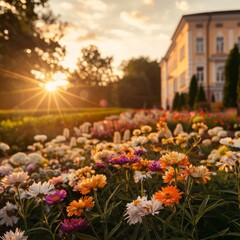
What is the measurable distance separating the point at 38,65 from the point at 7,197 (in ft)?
32.2

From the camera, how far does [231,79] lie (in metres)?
21.9

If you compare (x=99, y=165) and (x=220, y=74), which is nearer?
(x=99, y=165)

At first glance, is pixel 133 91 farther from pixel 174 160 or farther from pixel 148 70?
pixel 174 160

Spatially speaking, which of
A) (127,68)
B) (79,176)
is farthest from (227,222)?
(127,68)

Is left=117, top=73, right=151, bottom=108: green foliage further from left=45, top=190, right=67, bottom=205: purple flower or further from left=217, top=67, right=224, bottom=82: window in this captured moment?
left=45, top=190, right=67, bottom=205: purple flower

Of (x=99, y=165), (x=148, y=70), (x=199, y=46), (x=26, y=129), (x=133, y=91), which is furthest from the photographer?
(x=148, y=70)

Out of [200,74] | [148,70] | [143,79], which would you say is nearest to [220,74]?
[200,74]

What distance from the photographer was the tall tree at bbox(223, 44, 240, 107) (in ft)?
70.4

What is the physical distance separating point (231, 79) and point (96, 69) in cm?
3906

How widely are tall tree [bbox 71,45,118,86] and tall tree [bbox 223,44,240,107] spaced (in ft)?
119

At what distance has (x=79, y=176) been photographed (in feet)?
8.10

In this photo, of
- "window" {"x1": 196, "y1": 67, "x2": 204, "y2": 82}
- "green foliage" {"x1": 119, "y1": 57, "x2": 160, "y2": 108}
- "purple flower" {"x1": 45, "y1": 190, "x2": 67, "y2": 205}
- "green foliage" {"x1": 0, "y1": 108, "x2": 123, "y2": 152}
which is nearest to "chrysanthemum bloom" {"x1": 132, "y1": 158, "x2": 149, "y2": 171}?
"purple flower" {"x1": 45, "y1": 190, "x2": 67, "y2": 205}

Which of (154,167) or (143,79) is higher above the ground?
(143,79)

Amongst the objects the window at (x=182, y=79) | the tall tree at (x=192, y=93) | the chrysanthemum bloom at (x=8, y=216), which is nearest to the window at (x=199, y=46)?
the window at (x=182, y=79)
